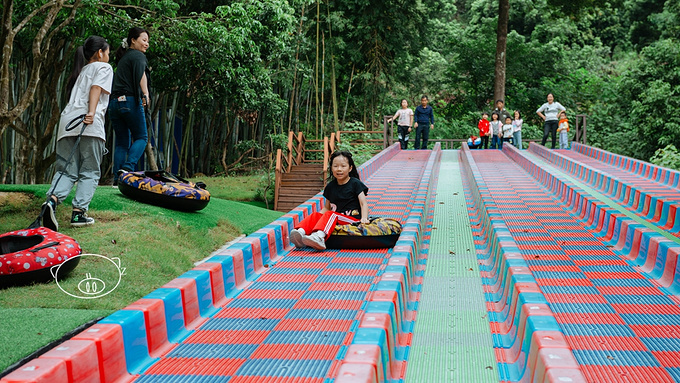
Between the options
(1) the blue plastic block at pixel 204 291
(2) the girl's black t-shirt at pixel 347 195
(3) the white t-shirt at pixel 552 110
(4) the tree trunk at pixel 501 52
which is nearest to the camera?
(1) the blue plastic block at pixel 204 291

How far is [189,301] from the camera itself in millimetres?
3752

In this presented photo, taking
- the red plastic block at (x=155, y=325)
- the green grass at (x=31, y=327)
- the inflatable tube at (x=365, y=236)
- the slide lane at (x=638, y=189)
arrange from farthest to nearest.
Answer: the slide lane at (x=638, y=189), the inflatable tube at (x=365, y=236), the green grass at (x=31, y=327), the red plastic block at (x=155, y=325)

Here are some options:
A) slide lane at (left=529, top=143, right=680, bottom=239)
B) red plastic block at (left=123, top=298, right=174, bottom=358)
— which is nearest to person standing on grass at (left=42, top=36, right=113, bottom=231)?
red plastic block at (left=123, top=298, right=174, bottom=358)

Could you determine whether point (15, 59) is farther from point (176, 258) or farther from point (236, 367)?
point (236, 367)

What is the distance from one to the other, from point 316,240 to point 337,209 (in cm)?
45

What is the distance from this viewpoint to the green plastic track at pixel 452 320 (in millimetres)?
3152

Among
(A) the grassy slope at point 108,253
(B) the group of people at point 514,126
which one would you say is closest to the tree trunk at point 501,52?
(B) the group of people at point 514,126

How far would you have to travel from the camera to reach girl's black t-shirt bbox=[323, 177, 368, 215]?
5695 millimetres

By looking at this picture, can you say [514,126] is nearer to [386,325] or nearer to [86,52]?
[86,52]

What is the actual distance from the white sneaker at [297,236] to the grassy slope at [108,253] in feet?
4.45

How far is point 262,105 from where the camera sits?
16.6 m

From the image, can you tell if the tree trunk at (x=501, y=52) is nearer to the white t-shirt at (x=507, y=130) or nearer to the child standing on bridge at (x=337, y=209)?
the white t-shirt at (x=507, y=130)

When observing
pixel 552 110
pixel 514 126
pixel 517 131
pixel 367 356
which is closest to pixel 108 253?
pixel 367 356

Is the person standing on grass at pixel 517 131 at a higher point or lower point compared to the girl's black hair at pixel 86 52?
lower
